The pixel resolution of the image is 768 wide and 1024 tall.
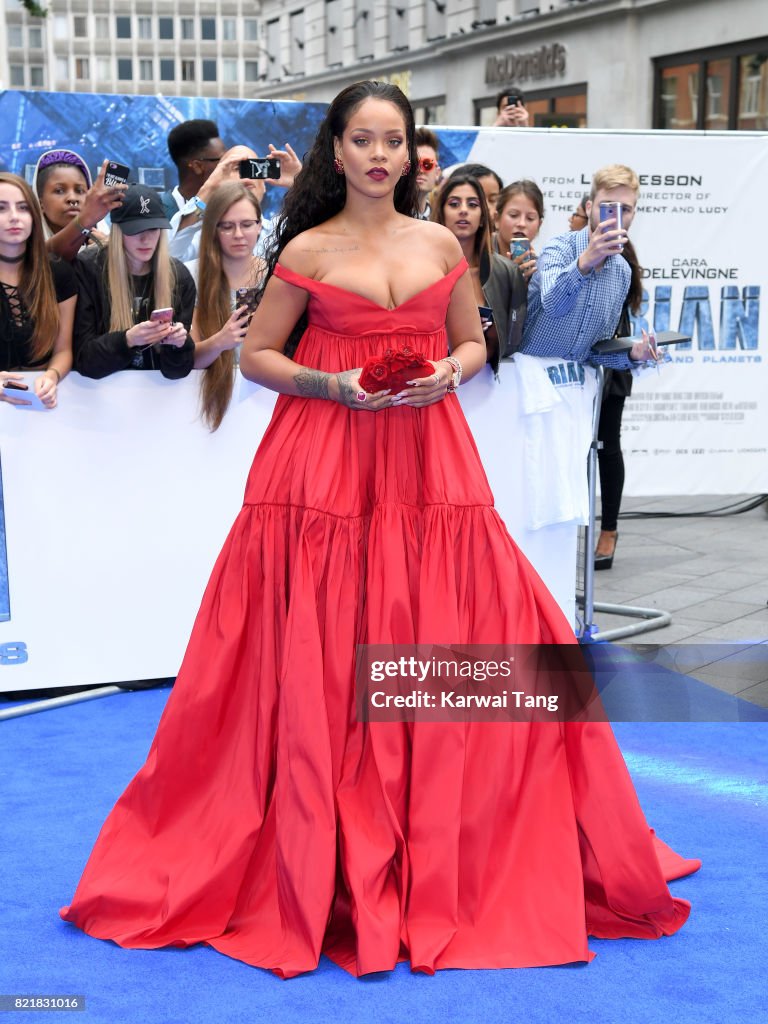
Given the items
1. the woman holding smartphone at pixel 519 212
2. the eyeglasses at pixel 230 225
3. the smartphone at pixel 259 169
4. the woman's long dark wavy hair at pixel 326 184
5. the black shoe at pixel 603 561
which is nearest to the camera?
the woman's long dark wavy hair at pixel 326 184

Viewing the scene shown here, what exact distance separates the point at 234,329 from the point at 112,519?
0.89 meters

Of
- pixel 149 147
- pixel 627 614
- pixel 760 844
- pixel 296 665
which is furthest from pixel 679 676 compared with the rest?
pixel 149 147

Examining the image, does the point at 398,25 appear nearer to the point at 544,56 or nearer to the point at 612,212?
the point at 544,56

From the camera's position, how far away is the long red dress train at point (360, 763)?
2893 millimetres

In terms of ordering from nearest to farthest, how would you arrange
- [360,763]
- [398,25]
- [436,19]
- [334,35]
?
[360,763]
[436,19]
[398,25]
[334,35]

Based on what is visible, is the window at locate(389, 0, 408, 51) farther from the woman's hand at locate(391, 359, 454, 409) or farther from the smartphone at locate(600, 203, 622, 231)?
the woman's hand at locate(391, 359, 454, 409)

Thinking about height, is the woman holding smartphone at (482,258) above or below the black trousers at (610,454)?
above

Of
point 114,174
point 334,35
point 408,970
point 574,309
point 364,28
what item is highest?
point 334,35

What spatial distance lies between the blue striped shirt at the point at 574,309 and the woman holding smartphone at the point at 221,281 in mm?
1236

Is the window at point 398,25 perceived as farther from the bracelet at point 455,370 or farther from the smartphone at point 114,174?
the bracelet at point 455,370

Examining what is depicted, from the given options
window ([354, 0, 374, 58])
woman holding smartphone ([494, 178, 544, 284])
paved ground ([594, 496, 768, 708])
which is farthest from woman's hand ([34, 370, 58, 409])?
window ([354, 0, 374, 58])

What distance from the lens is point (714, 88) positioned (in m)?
19.1

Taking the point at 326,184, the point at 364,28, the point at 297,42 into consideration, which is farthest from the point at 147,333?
the point at 297,42

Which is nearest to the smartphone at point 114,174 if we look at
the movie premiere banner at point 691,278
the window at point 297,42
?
the movie premiere banner at point 691,278
